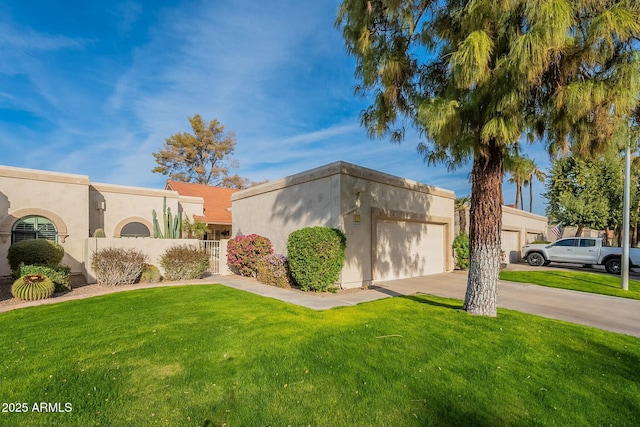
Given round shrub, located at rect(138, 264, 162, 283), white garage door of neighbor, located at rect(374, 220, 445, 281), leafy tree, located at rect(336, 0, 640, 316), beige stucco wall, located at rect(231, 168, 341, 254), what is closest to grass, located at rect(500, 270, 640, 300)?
white garage door of neighbor, located at rect(374, 220, 445, 281)

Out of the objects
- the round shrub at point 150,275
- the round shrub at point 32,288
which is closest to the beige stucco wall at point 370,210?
the round shrub at point 150,275

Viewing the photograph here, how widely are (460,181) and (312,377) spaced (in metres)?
5.55

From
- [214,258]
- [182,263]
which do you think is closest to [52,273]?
[182,263]

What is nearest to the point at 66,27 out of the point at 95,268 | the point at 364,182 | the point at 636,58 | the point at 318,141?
the point at 95,268

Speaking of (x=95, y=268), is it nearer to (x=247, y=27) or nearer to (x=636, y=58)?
(x=247, y=27)

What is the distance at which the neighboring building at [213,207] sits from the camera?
19875mm

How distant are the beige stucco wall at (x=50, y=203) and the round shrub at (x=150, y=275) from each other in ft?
14.3

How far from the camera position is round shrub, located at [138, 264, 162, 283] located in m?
11.4

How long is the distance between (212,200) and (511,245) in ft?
69.5

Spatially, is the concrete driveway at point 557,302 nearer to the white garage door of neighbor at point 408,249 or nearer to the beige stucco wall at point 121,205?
the white garage door of neighbor at point 408,249

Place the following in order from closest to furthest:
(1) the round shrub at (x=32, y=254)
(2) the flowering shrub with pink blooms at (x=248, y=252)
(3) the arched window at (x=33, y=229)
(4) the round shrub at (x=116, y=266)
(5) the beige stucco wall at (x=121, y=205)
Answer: (4) the round shrub at (x=116, y=266), (1) the round shrub at (x=32, y=254), (2) the flowering shrub with pink blooms at (x=248, y=252), (3) the arched window at (x=33, y=229), (5) the beige stucco wall at (x=121, y=205)

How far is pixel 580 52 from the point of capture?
4746mm

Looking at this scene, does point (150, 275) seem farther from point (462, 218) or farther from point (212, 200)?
point (462, 218)

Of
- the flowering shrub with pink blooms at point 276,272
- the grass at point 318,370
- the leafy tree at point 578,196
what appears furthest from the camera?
the leafy tree at point 578,196
